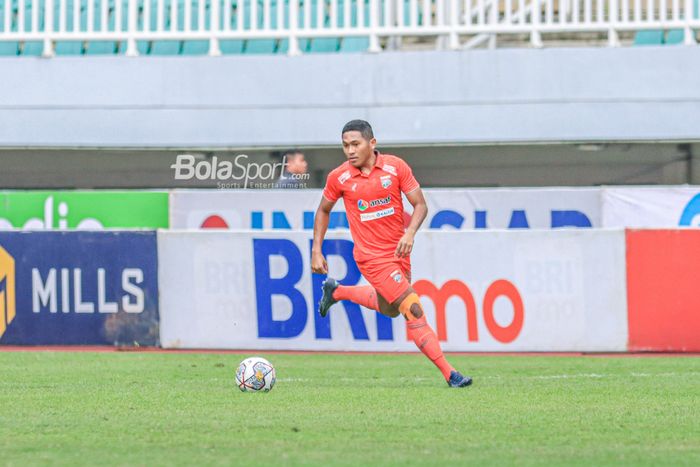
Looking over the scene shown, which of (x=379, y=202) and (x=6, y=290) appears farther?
(x=6, y=290)

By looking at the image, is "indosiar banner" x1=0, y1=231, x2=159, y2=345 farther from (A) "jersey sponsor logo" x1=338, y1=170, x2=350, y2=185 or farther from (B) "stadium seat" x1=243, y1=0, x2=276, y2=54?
(B) "stadium seat" x1=243, y1=0, x2=276, y2=54

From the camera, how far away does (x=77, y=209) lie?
18906mm

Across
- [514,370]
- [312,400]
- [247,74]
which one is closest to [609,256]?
[514,370]

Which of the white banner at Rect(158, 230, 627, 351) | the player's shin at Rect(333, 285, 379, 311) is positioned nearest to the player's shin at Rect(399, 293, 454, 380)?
the player's shin at Rect(333, 285, 379, 311)

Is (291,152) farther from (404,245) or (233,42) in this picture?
(404,245)

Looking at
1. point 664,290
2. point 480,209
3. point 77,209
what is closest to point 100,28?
point 77,209

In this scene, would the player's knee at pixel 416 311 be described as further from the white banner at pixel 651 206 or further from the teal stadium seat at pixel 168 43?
the teal stadium seat at pixel 168 43

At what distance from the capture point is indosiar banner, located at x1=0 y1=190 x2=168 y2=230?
18.8 meters

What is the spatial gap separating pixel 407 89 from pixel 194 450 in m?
13.0

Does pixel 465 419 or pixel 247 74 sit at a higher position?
pixel 247 74

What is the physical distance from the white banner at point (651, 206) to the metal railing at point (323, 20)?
2.73 meters

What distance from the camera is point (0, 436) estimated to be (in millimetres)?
7273

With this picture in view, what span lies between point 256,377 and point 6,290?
5.65 meters

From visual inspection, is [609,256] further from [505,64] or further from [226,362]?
[505,64]
